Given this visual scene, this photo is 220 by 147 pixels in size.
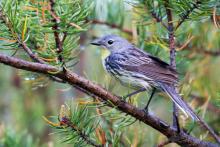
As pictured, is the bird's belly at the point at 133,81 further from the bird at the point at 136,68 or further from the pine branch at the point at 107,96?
the pine branch at the point at 107,96

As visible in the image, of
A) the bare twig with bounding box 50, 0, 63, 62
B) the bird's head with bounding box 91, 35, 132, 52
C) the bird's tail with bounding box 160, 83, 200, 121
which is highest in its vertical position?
the bare twig with bounding box 50, 0, 63, 62

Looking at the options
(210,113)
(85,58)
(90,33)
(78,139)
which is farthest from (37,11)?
(85,58)

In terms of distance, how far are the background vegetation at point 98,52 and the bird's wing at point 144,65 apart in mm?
98

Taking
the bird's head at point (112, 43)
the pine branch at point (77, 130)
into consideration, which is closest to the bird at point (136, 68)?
the bird's head at point (112, 43)

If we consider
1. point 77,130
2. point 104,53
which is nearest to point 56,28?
point 77,130

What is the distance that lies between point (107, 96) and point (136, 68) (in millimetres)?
1335

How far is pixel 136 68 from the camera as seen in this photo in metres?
3.50

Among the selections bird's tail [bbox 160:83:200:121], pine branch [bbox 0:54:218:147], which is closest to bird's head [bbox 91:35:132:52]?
bird's tail [bbox 160:83:200:121]

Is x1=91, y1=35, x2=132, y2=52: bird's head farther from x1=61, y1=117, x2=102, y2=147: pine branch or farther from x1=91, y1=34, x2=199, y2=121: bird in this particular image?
x1=61, y1=117, x2=102, y2=147: pine branch

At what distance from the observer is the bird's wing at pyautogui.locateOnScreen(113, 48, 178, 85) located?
10.2ft

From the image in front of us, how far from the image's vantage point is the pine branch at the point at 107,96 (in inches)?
77.1

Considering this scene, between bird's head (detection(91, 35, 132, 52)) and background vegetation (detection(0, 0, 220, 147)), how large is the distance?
0.11 metres

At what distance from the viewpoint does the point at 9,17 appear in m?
1.95

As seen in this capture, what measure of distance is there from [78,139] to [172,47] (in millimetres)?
658
